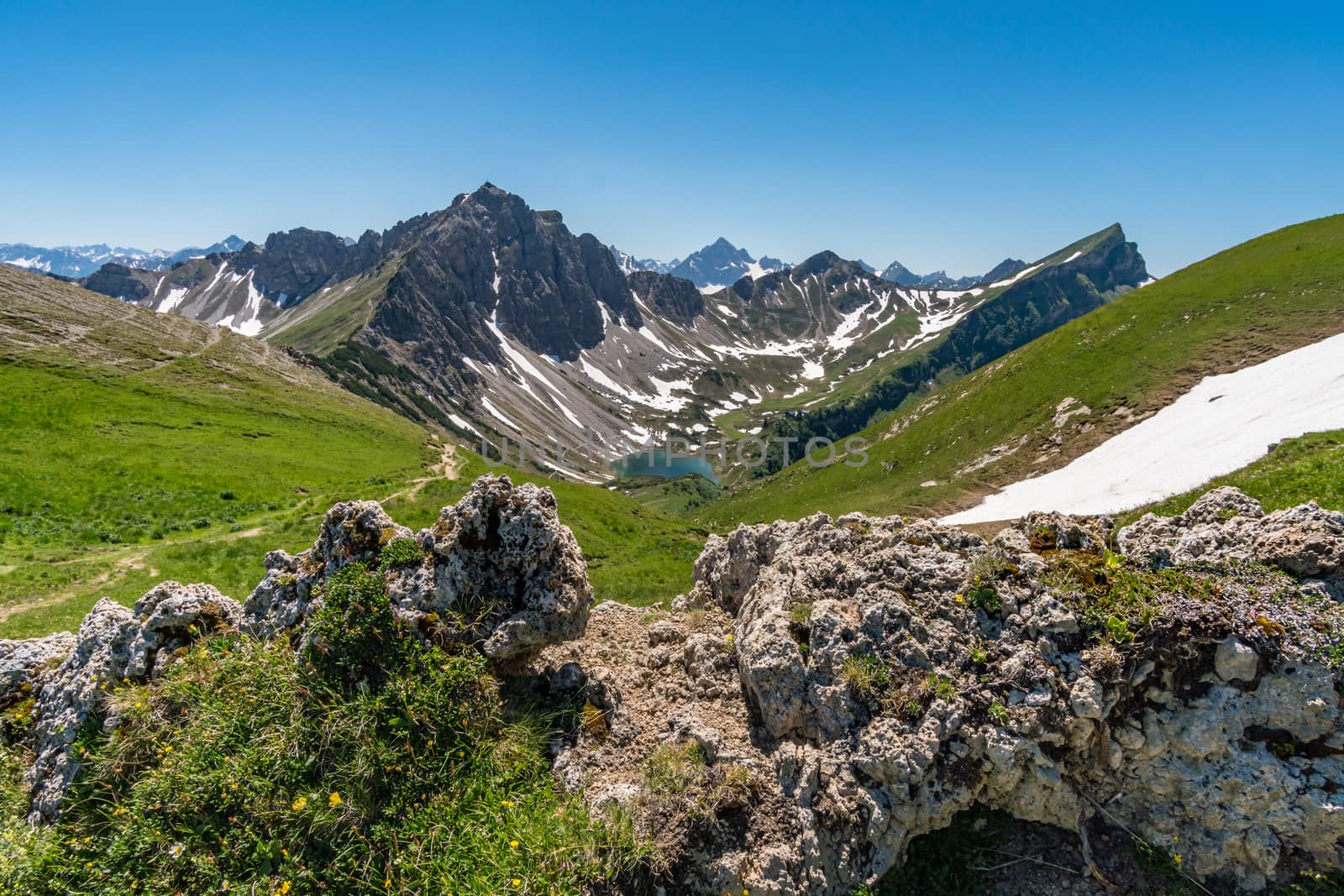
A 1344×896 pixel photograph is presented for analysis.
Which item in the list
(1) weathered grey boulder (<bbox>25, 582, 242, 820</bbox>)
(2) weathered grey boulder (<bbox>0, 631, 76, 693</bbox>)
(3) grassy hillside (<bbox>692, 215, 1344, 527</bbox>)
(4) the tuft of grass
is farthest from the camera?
(3) grassy hillside (<bbox>692, 215, 1344, 527</bbox>)

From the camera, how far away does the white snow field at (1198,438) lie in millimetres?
30625

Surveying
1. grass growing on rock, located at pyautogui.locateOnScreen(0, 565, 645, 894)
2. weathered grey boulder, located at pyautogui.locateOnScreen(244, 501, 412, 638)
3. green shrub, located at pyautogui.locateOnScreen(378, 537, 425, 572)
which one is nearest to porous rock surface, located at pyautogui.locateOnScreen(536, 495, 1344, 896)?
grass growing on rock, located at pyautogui.locateOnScreen(0, 565, 645, 894)

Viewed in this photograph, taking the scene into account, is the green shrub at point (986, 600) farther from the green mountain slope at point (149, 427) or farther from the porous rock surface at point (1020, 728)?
the green mountain slope at point (149, 427)

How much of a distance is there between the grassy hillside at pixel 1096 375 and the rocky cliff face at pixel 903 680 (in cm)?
4337

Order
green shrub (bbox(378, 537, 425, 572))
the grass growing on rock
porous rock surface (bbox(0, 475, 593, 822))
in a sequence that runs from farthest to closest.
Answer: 1. green shrub (bbox(378, 537, 425, 572))
2. porous rock surface (bbox(0, 475, 593, 822))
3. the grass growing on rock

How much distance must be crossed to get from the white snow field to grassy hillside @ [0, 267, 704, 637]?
27.5 metres

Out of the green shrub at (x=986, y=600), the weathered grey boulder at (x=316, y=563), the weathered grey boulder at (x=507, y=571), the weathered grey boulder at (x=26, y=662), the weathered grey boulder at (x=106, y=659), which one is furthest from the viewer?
the weathered grey boulder at (x=26, y=662)

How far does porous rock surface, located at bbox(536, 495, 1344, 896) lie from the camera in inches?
279

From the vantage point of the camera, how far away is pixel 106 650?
9977mm

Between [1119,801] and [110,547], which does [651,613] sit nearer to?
[1119,801]

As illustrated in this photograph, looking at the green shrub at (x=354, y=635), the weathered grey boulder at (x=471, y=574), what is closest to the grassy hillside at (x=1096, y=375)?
the weathered grey boulder at (x=471, y=574)

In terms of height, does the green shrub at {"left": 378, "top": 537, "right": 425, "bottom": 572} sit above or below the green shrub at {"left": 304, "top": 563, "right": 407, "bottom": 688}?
above

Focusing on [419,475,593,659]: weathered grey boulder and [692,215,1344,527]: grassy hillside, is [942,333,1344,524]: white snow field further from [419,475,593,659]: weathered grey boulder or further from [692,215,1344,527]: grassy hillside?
[419,475,593,659]: weathered grey boulder

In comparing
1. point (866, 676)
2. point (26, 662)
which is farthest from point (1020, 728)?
point (26, 662)
